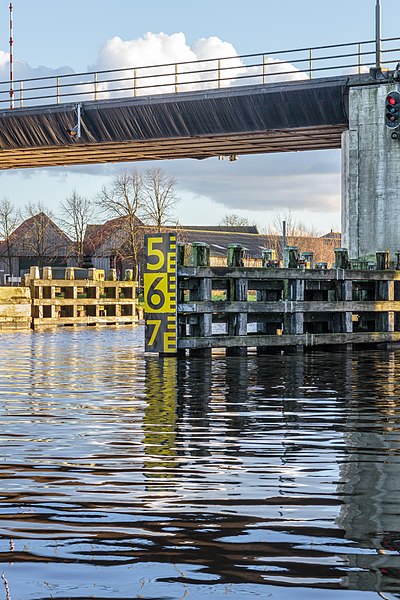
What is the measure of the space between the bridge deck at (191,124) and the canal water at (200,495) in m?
18.9

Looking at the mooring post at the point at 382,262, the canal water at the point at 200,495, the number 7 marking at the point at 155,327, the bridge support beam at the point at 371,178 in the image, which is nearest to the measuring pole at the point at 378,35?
the bridge support beam at the point at 371,178

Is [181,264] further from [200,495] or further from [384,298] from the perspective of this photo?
[200,495]

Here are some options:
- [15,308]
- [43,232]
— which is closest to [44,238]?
[43,232]

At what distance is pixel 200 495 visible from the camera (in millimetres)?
6277

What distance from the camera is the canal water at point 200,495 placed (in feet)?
14.7

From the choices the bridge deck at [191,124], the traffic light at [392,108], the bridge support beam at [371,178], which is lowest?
the bridge support beam at [371,178]

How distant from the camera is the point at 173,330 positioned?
2081cm

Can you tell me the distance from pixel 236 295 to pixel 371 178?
830 cm

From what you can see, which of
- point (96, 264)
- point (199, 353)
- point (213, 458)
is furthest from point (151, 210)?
point (213, 458)

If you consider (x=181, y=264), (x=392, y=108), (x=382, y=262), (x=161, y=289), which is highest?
(x=392, y=108)

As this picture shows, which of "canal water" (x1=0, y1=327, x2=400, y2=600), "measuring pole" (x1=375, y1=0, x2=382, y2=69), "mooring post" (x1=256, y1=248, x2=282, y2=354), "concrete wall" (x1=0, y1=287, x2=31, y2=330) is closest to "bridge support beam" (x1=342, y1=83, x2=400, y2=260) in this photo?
"measuring pole" (x1=375, y1=0, x2=382, y2=69)

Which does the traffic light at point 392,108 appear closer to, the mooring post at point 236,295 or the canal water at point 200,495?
the mooring post at point 236,295

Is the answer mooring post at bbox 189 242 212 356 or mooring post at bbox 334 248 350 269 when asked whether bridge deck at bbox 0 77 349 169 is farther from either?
mooring post at bbox 189 242 212 356

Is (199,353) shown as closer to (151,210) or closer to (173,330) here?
(173,330)
